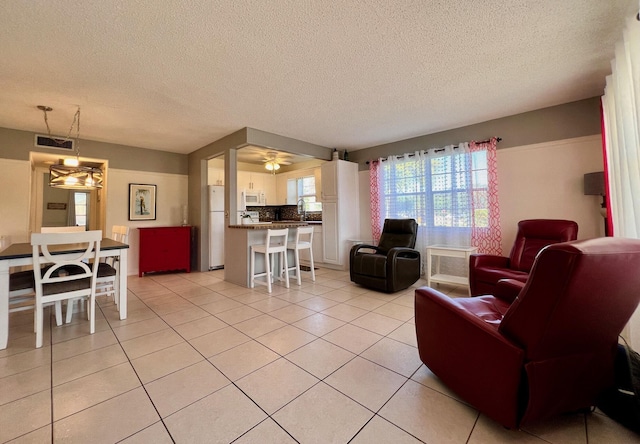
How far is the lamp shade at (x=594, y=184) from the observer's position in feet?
8.97

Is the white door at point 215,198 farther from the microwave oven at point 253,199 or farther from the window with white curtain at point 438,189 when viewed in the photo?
the window with white curtain at point 438,189

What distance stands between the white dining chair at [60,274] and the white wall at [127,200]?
250cm

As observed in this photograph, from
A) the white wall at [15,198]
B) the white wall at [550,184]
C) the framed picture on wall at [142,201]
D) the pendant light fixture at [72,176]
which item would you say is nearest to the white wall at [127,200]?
the framed picture on wall at [142,201]

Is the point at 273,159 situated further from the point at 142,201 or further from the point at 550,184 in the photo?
the point at 550,184

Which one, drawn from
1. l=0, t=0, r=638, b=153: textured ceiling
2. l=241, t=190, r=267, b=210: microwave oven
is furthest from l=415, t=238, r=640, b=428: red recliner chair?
l=241, t=190, r=267, b=210: microwave oven

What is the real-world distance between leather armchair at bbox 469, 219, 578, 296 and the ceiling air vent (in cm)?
618

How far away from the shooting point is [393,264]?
10.9 feet

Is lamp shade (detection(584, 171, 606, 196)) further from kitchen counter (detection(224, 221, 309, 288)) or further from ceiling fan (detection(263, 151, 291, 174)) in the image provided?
ceiling fan (detection(263, 151, 291, 174))

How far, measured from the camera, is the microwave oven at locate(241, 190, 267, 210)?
5.98 metres

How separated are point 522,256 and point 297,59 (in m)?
3.18

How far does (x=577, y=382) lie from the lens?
1195 mm

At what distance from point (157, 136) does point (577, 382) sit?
5402 mm

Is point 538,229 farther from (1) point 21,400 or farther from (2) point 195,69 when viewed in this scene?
(1) point 21,400

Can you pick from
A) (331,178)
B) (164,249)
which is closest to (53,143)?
(164,249)
